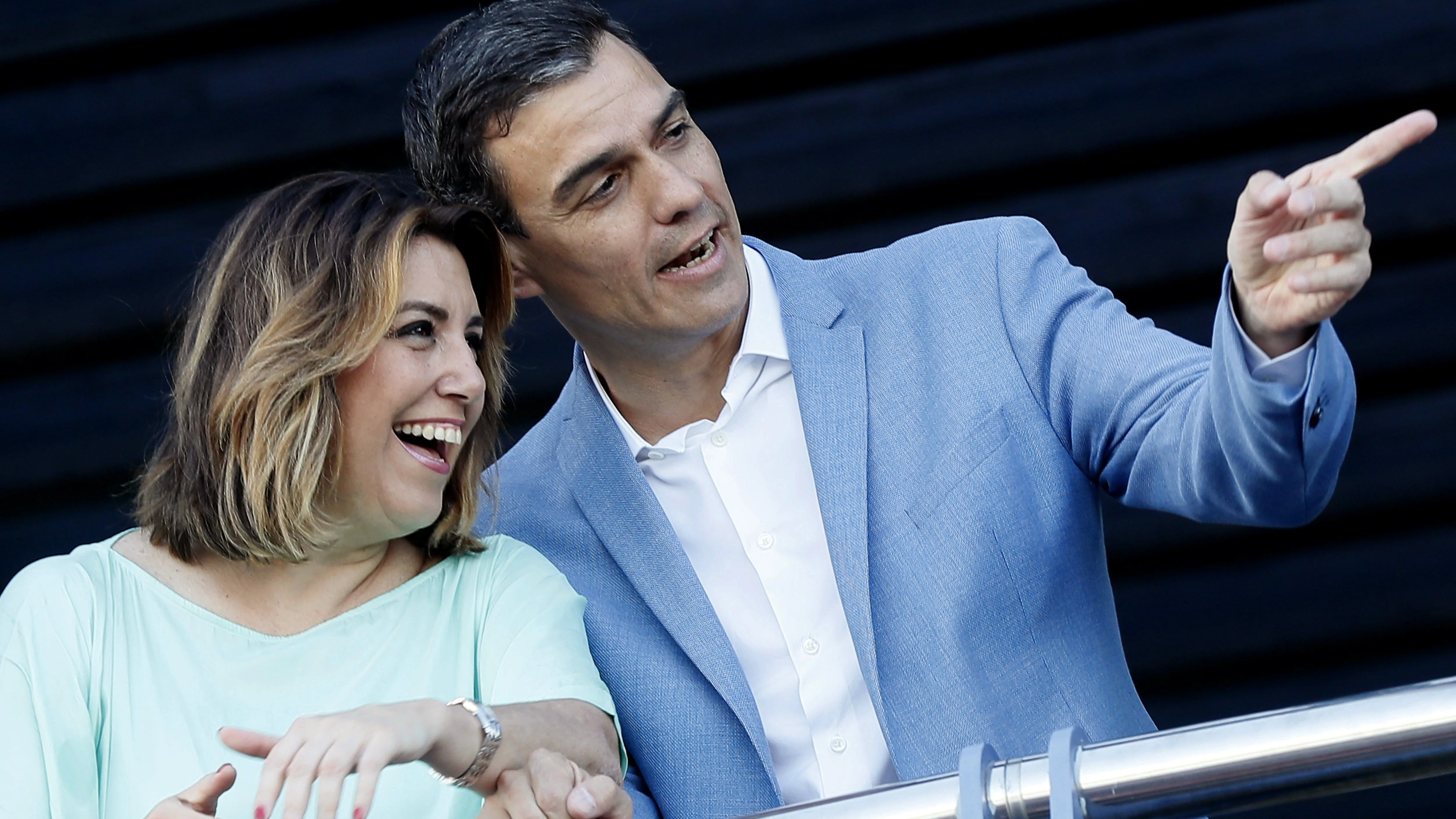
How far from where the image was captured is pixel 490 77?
1946 mm

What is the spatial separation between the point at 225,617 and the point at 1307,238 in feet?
3.72

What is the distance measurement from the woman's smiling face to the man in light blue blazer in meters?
0.20

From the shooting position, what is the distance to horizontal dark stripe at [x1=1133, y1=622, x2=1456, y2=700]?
104 inches

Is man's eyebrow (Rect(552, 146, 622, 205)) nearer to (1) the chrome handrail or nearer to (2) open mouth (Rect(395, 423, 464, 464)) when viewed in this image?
(2) open mouth (Rect(395, 423, 464, 464))

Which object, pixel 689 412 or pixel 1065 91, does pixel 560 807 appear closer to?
pixel 689 412

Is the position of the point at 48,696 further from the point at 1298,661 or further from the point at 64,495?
the point at 1298,661

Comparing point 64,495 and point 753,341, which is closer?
point 753,341

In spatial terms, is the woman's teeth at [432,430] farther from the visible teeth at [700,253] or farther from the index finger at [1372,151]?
the index finger at [1372,151]

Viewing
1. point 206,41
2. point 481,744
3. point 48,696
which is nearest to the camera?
point 481,744

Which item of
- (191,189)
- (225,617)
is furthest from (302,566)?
(191,189)

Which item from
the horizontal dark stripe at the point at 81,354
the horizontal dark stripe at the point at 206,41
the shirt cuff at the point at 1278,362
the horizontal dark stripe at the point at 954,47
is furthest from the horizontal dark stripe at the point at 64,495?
the shirt cuff at the point at 1278,362

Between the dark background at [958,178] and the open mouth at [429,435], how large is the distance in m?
0.94

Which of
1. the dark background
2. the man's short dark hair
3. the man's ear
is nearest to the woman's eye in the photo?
the man's short dark hair

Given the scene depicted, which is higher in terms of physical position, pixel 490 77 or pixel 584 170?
pixel 490 77
